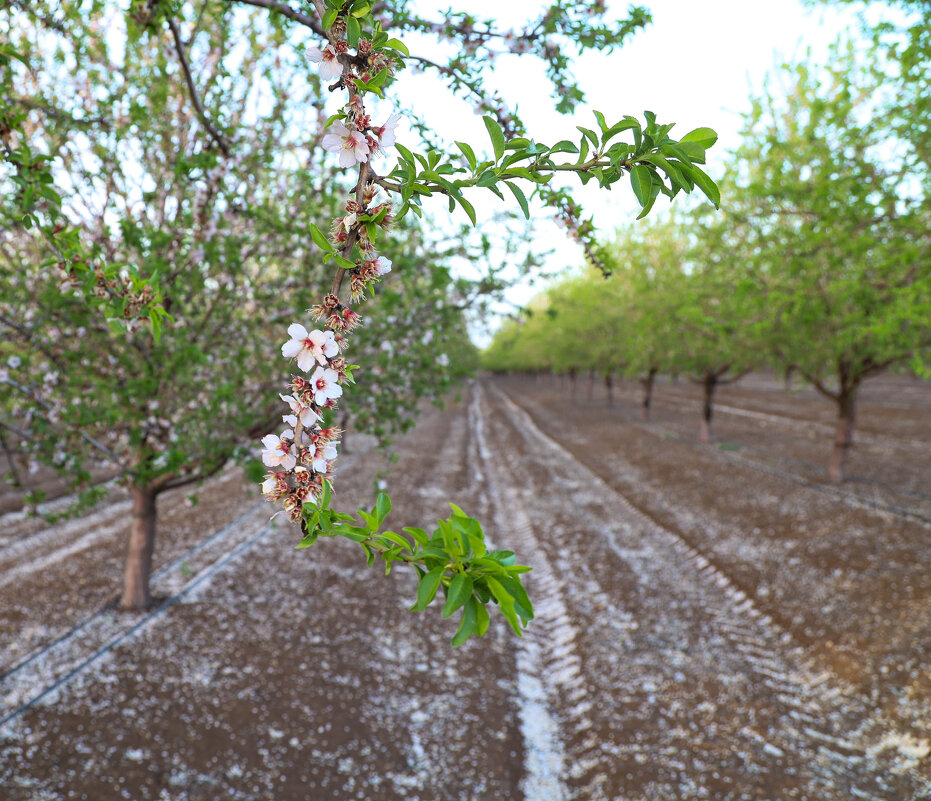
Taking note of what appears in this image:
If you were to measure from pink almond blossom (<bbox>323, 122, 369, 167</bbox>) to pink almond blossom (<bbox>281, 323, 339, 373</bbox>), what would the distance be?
1.04 feet

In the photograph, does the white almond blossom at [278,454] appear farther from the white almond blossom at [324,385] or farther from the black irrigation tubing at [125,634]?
the black irrigation tubing at [125,634]

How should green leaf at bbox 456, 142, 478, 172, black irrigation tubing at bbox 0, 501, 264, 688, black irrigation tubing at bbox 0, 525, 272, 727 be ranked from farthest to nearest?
black irrigation tubing at bbox 0, 501, 264, 688 < black irrigation tubing at bbox 0, 525, 272, 727 < green leaf at bbox 456, 142, 478, 172

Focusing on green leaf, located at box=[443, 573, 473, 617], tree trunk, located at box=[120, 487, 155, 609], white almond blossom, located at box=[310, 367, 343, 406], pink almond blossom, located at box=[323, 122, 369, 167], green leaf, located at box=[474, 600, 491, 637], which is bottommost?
tree trunk, located at box=[120, 487, 155, 609]

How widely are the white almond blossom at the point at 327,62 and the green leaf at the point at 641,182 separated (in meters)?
0.59

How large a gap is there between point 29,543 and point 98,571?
1.96 m

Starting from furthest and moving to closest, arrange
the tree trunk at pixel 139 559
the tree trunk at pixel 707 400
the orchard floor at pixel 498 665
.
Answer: the tree trunk at pixel 707 400, the tree trunk at pixel 139 559, the orchard floor at pixel 498 665

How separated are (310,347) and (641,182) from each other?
2.28 feet

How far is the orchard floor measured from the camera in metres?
4.60

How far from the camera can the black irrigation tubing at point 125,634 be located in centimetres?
503

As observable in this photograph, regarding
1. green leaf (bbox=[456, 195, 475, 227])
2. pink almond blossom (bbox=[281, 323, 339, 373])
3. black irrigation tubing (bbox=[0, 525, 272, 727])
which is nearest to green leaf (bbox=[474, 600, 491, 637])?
pink almond blossom (bbox=[281, 323, 339, 373])

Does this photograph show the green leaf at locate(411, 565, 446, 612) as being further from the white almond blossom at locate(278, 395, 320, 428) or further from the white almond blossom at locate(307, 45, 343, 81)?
the white almond blossom at locate(307, 45, 343, 81)

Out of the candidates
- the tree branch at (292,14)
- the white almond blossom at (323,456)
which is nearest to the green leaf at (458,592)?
the white almond blossom at (323,456)

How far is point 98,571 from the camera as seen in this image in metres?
8.02

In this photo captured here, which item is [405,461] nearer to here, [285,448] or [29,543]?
[29,543]
